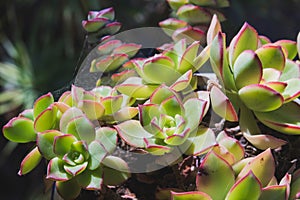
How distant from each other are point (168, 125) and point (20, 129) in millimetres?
170

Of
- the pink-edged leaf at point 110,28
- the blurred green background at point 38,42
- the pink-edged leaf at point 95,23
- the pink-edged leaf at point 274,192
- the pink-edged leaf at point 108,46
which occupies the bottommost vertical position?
the blurred green background at point 38,42

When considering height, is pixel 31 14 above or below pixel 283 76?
below

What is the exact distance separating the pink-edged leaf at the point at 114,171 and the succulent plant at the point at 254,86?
0.41 ft

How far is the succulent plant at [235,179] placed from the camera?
0.47 metres

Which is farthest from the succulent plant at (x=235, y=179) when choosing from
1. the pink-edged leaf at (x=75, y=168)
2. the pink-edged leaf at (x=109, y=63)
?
the pink-edged leaf at (x=109, y=63)

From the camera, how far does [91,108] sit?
0.56 meters

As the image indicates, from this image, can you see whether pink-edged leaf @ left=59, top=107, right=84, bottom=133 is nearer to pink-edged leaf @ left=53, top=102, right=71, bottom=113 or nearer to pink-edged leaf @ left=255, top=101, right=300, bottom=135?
pink-edged leaf @ left=53, top=102, right=71, bottom=113

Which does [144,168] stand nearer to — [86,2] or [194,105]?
[194,105]

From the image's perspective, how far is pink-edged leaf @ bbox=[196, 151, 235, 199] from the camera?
1.60 feet

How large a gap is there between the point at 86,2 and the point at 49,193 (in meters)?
1.87

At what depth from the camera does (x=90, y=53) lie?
71 centimetres

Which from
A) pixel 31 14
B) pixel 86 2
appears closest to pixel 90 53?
pixel 86 2

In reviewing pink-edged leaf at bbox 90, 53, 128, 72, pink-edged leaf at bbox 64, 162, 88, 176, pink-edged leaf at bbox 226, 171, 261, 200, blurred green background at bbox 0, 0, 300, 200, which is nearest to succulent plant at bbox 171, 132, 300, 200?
pink-edged leaf at bbox 226, 171, 261, 200

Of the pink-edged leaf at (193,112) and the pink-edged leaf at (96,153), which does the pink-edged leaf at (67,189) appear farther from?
the pink-edged leaf at (193,112)
